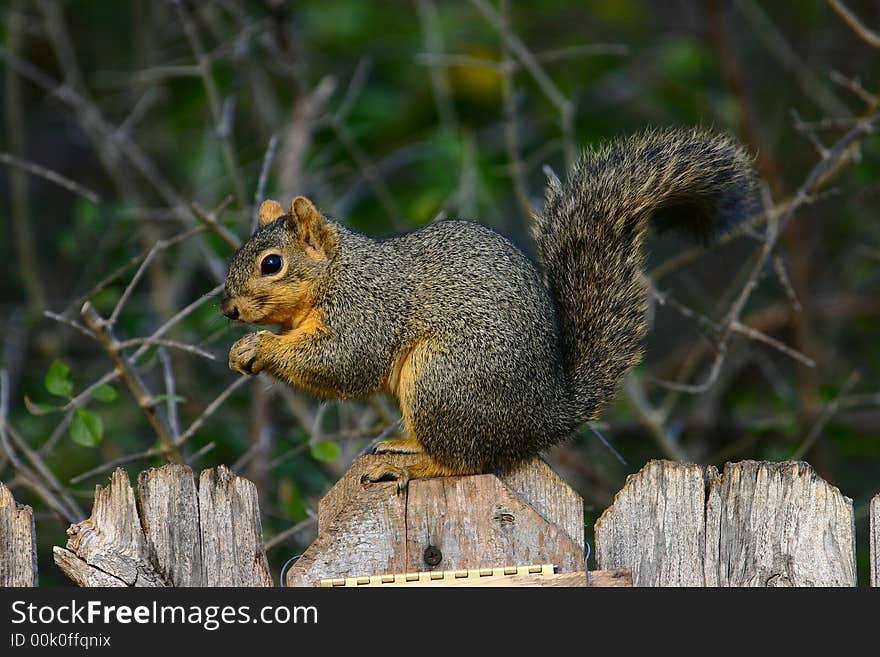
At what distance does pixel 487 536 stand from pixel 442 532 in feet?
0.19

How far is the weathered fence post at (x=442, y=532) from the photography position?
1641mm

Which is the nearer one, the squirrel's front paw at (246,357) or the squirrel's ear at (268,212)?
the squirrel's front paw at (246,357)

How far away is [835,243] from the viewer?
3.98 meters

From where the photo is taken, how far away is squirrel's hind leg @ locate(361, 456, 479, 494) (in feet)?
5.89

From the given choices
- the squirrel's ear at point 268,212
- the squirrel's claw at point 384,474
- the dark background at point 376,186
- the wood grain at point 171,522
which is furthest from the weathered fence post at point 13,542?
the squirrel's ear at point 268,212

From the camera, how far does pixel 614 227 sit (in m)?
2.02

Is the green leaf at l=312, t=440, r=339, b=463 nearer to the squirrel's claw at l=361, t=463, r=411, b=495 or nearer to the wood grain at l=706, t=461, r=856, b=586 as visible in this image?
the squirrel's claw at l=361, t=463, r=411, b=495

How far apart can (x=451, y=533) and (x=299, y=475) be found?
145cm

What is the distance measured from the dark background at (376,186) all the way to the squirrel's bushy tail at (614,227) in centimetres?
31

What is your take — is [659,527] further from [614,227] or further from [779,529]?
[614,227]

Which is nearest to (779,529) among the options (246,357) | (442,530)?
(442,530)

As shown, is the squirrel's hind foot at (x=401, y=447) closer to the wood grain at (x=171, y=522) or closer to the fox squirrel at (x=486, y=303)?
the fox squirrel at (x=486, y=303)

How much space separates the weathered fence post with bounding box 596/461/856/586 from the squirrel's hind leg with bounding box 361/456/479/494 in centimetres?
31

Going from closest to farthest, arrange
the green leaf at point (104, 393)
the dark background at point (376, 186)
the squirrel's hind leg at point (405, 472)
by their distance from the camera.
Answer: the squirrel's hind leg at point (405, 472) → the green leaf at point (104, 393) → the dark background at point (376, 186)
